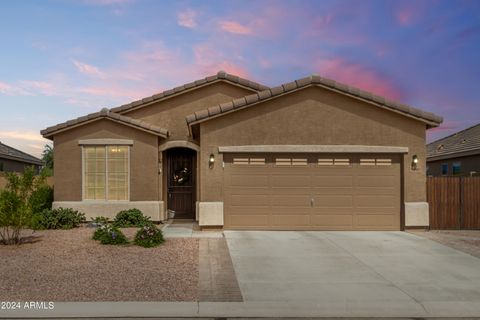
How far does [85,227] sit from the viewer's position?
14594mm

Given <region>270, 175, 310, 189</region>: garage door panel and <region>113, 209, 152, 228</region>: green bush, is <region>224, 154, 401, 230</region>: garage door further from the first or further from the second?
<region>113, 209, 152, 228</region>: green bush

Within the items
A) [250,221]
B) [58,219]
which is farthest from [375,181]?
[58,219]

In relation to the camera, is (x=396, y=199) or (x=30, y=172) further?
(x=396, y=199)

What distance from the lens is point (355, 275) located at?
876 centimetres

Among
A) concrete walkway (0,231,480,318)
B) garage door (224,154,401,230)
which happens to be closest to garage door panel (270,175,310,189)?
garage door (224,154,401,230)

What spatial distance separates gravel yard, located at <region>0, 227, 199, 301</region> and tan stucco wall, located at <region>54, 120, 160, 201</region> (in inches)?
134

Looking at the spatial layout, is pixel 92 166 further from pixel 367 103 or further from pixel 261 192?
pixel 367 103

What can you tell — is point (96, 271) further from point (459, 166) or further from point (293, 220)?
point (459, 166)

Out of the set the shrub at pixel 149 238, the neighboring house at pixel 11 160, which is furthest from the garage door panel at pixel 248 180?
the neighboring house at pixel 11 160

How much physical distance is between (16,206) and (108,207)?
13.3 feet

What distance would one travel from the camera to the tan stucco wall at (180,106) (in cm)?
1730

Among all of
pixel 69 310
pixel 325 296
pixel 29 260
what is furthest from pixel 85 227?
pixel 325 296

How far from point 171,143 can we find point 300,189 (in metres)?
5.04

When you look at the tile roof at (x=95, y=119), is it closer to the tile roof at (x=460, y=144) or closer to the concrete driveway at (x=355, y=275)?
the concrete driveway at (x=355, y=275)
